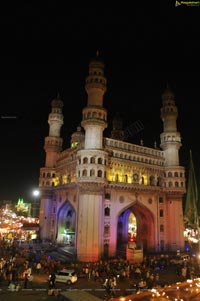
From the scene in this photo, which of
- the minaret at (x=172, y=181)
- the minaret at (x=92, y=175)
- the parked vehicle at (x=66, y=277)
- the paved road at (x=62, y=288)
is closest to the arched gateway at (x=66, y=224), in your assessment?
the minaret at (x=92, y=175)

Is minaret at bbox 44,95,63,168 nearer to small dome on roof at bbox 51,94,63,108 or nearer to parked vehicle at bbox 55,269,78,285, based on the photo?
small dome on roof at bbox 51,94,63,108

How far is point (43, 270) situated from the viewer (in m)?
30.2

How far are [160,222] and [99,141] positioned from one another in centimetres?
2026

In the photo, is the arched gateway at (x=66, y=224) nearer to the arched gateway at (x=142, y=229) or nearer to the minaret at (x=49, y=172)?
the minaret at (x=49, y=172)

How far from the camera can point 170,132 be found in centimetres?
5159

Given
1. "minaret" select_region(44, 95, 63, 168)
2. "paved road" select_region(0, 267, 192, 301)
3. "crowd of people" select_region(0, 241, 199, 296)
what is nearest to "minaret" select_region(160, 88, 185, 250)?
"crowd of people" select_region(0, 241, 199, 296)

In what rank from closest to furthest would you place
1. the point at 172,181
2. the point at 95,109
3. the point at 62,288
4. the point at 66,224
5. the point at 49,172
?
the point at 62,288
the point at 95,109
the point at 172,181
the point at 66,224
the point at 49,172

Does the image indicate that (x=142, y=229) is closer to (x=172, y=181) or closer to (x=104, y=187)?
A: (x=172, y=181)

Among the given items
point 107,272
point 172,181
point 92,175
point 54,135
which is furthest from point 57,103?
point 107,272

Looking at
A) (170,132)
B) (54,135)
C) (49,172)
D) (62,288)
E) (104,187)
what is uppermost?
(54,135)

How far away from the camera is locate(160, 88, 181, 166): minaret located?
5045cm

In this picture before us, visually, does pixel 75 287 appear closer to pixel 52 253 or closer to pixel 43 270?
pixel 43 270

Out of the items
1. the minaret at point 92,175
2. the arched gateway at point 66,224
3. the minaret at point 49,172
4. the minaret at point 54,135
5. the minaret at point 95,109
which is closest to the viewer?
the minaret at point 92,175

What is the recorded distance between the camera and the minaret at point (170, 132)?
50447 mm
